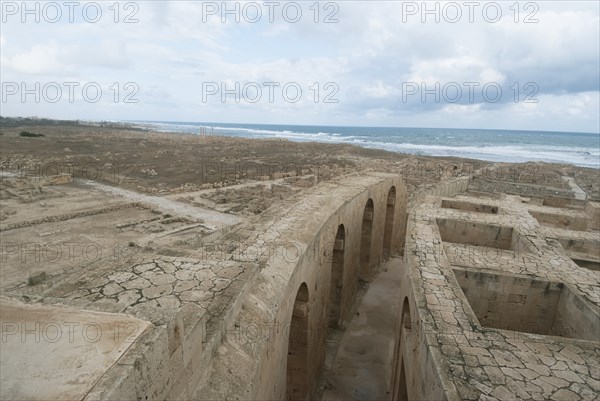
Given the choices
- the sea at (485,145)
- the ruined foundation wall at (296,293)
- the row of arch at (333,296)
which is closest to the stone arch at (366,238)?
the row of arch at (333,296)

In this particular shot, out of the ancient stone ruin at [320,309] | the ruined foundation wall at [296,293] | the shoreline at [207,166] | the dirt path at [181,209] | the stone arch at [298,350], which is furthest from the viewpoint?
the shoreline at [207,166]

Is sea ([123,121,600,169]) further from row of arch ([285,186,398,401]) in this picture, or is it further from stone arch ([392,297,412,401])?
stone arch ([392,297,412,401])

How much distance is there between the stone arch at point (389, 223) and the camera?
1366 centimetres

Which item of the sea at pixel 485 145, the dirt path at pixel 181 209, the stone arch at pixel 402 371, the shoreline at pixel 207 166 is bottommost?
the stone arch at pixel 402 371

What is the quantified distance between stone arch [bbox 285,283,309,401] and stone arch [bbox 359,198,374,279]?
5542mm

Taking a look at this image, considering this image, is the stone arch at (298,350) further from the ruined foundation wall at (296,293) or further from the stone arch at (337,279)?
the stone arch at (337,279)

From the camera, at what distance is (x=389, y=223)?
550 inches

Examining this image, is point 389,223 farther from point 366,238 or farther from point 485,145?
Answer: point 485,145

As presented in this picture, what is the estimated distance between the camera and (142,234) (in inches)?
529

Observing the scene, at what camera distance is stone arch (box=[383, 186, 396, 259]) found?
1366 cm

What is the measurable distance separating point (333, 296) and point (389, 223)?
5.57 metres

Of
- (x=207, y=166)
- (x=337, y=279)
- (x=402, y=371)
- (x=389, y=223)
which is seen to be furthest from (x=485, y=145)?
(x=402, y=371)

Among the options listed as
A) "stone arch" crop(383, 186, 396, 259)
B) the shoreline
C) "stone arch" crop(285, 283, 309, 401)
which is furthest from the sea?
"stone arch" crop(285, 283, 309, 401)

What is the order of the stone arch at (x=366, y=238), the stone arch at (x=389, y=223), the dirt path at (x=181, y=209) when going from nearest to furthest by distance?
the stone arch at (x=366, y=238) < the stone arch at (x=389, y=223) < the dirt path at (x=181, y=209)
